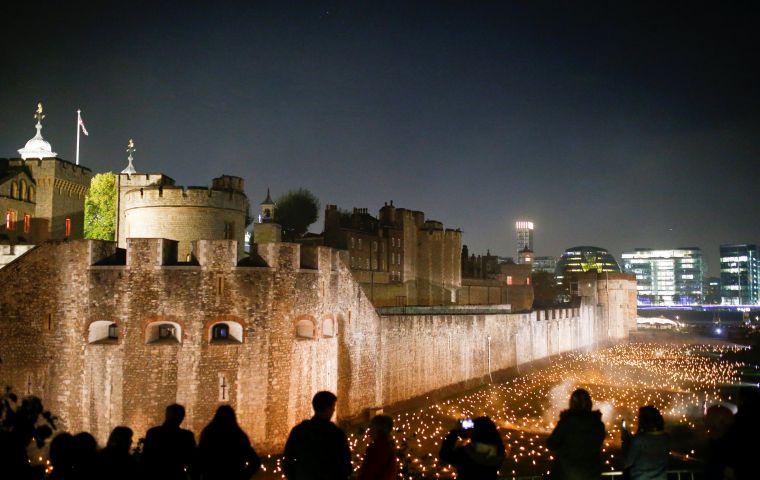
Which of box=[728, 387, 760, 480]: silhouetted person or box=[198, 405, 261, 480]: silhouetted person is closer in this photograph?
box=[728, 387, 760, 480]: silhouetted person

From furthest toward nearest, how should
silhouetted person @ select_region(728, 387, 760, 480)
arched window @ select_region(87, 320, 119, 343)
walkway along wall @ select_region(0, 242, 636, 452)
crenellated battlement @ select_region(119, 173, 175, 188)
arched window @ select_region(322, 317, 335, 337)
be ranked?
crenellated battlement @ select_region(119, 173, 175, 188) → arched window @ select_region(322, 317, 335, 337) → arched window @ select_region(87, 320, 119, 343) → walkway along wall @ select_region(0, 242, 636, 452) → silhouetted person @ select_region(728, 387, 760, 480)

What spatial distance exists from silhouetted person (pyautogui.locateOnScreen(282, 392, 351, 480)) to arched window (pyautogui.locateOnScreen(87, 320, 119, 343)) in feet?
44.4

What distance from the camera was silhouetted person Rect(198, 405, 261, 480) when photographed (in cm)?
639

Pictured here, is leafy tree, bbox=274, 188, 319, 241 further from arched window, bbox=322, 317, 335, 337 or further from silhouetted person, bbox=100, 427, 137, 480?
silhouetted person, bbox=100, 427, 137, 480

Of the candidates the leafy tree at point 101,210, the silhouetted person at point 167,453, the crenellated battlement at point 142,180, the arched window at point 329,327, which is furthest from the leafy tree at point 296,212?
the silhouetted person at point 167,453

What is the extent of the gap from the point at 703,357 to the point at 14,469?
5929 cm

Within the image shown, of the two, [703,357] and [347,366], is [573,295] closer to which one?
[703,357]

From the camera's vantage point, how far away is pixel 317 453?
5.96m

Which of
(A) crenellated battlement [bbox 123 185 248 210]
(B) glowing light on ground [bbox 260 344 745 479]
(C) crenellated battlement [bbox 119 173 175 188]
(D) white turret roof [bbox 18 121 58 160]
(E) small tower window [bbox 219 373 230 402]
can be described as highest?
(D) white turret roof [bbox 18 121 58 160]

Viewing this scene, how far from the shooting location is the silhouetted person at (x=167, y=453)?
6.48m

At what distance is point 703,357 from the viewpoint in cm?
5362

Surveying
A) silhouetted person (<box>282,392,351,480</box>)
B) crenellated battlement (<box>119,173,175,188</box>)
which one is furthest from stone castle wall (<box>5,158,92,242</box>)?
silhouetted person (<box>282,392,351,480</box>)

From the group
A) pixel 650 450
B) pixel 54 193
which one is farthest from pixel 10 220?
pixel 650 450

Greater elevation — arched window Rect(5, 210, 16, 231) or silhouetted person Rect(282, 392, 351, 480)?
arched window Rect(5, 210, 16, 231)
